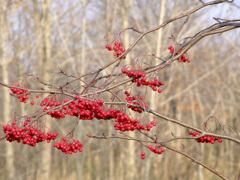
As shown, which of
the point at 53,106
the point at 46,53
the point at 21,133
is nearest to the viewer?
the point at 21,133

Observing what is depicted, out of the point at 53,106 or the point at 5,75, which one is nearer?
the point at 53,106

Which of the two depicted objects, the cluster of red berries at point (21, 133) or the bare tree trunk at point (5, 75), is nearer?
the cluster of red berries at point (21, 133)

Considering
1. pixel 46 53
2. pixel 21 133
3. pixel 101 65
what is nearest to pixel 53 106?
pixel 21 133

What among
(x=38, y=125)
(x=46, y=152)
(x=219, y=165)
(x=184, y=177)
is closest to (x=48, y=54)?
(x=46, y=152)

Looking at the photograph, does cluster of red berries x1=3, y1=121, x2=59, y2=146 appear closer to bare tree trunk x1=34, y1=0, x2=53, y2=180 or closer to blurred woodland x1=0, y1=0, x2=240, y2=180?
blurred woodland x1=0, y1=0, x2=240, y2=180

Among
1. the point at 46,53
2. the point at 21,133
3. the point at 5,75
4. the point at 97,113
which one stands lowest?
the point at 21,133

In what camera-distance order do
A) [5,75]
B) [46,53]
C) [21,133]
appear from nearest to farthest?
[21,133] → [5,75] → [46,53]

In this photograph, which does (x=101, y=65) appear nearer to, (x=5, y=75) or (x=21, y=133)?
(x=5, y=75)

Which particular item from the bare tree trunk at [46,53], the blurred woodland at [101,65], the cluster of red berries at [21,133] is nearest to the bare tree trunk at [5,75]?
the blurred woodland at [101,65]

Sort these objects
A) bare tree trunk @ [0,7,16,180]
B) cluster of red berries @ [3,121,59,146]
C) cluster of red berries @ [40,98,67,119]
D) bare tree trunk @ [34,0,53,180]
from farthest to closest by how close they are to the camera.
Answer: bare tree trunk @ [34,0,53,180], bare tree trunk @ [0,7,16,180], cluster of red berries @ [40,98,67,119], cluster of red berries @ [3,121,59,146]

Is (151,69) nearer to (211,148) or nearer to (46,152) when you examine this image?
(46,152)

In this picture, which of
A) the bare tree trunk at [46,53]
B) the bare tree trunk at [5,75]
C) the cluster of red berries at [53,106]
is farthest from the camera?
the bare tree trunk at [46,53]

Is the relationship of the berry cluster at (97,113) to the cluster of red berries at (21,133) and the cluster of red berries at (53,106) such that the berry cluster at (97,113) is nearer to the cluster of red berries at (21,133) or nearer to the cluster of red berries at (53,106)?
the cluster of red berries at (53,106)

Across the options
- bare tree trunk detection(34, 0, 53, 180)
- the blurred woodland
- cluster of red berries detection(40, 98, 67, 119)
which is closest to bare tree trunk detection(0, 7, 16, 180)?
the blurred woodland
